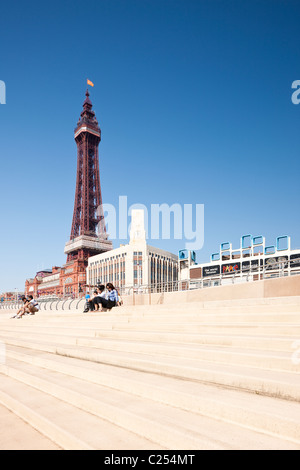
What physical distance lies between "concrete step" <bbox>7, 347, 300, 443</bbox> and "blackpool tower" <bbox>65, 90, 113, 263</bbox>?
4496 inches

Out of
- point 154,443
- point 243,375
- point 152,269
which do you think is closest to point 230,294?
point 243,375

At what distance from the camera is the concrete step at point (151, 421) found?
2.18 meters

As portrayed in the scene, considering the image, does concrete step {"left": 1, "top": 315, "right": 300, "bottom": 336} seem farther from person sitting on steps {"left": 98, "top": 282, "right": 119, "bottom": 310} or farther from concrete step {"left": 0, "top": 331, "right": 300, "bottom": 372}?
person sitting on steps {"left": 98, "top": 282, "right": 119, "bottom": 310}

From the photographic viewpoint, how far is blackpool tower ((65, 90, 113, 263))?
387 feet

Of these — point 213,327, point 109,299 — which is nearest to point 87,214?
point 109,299

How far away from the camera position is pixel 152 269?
98062mm

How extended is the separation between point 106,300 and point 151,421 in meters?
9.91

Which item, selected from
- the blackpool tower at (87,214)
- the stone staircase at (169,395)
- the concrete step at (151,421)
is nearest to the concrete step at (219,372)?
the stone staircase at (169,395)

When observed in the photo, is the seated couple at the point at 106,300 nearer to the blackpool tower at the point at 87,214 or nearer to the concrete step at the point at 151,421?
the concrete step at the point at 151,421

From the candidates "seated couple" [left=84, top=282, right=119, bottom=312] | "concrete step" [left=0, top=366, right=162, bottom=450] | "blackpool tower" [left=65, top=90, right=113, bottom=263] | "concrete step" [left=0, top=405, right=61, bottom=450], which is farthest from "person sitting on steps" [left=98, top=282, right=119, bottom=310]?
"blackpool tower" [left=65, top=90, right=113, bottom=263]

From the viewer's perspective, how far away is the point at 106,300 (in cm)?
1225

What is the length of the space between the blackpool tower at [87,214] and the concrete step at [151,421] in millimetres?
114304

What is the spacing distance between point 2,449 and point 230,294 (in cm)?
1102
